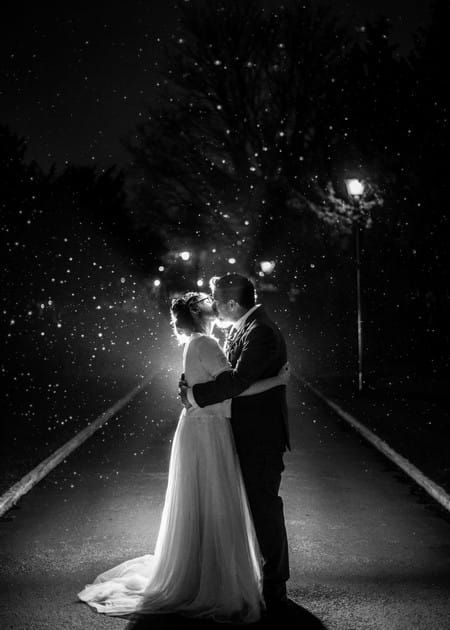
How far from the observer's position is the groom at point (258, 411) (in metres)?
5.00

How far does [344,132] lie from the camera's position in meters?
32.2

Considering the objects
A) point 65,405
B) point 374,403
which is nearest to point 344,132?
point 374,403

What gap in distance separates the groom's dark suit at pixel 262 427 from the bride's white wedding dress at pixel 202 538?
0.09 metres

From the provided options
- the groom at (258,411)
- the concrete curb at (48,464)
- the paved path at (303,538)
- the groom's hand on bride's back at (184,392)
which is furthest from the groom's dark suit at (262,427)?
the concrete curb at (48,464)

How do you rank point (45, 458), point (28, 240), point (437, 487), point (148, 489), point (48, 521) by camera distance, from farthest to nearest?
point (28, 240) → point (45, 458) → point (148, 489) → point (437, 487) → point (48, 521)

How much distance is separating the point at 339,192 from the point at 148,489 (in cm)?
2421

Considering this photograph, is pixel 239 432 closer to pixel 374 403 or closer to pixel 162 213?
pixel 374 403

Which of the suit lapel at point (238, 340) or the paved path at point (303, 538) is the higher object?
the suit lapel at point (238, 340)

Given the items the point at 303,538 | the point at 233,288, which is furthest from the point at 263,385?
the point at 303,538

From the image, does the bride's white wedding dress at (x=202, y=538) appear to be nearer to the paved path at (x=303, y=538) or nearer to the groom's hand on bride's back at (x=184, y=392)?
the groom's hand on bride's back at (x=184, y=392)

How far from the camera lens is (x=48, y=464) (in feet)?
33.8

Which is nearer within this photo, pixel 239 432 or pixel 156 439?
pixel 239 432

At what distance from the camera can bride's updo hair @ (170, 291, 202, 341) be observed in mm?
5262

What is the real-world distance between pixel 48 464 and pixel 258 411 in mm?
5837
